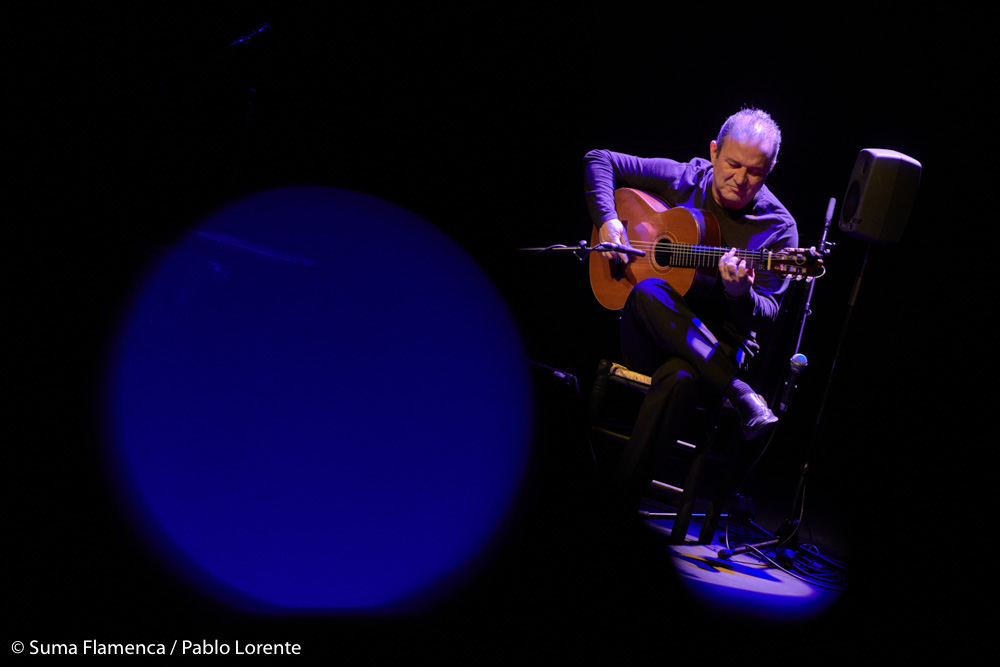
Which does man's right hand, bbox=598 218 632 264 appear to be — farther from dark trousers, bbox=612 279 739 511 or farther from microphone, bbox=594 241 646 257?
dark trousers, bbox=612 279 739 511

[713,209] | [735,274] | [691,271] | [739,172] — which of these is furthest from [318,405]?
[739,172]

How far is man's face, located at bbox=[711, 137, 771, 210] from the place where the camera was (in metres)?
2.43

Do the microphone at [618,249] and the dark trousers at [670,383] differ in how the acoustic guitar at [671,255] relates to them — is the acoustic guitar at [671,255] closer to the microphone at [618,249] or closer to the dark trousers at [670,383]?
the microphone at [618,249]

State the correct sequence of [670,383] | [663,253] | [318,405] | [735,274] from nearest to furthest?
[670,383]
[735,274]
[663,253]
[318,405]

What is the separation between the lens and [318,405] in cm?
274

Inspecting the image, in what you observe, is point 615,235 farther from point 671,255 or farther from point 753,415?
point 753,415

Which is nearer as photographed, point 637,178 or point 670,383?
point 670,383

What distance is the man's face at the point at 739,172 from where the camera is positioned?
95.6 inches

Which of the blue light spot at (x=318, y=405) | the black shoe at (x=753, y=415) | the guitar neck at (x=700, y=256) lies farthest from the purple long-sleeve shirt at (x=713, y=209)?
the blue light spot at (x=318, y=405)

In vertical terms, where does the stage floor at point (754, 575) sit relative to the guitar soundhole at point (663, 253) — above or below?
below

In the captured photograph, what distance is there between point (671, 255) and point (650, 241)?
176mm

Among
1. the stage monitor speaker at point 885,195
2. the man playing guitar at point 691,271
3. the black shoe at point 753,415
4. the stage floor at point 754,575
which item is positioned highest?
the stage monitor speaker at point 885,195

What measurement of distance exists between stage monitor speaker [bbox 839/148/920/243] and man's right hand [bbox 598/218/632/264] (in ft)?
3.11

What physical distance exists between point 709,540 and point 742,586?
15.7 inches
